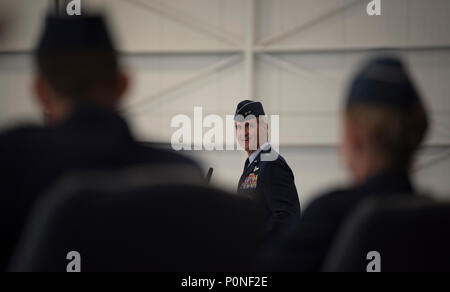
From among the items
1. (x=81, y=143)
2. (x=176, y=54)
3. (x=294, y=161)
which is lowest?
(x=294, y=161)

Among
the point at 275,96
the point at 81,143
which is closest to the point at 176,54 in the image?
the point at 275,96

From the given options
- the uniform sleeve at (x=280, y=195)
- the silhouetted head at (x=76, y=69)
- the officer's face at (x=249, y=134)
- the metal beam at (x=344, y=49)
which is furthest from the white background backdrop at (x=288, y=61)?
the silhouetted head at (x=76, y=69)

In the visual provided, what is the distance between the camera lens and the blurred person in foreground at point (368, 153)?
1.13 metres

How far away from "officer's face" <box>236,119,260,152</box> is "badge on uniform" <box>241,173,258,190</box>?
17 cm

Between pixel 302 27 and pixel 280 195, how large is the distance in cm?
428

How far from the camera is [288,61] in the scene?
675 cm

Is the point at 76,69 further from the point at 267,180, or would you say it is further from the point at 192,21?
the point at 192,21

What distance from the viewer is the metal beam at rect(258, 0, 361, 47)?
6613 millimetres

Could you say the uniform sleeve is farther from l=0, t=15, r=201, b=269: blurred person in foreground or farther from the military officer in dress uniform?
l=0, t=15, r=201, b=269: blurred person in foreground

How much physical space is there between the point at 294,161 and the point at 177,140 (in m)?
1.26

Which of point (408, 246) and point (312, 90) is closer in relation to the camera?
point (408, 246)

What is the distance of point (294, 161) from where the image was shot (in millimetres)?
6746

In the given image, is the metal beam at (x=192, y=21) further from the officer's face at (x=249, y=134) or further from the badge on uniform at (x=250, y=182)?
the badge on uniform at (x=250, y=182)

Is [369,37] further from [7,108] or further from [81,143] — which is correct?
[81,143]
